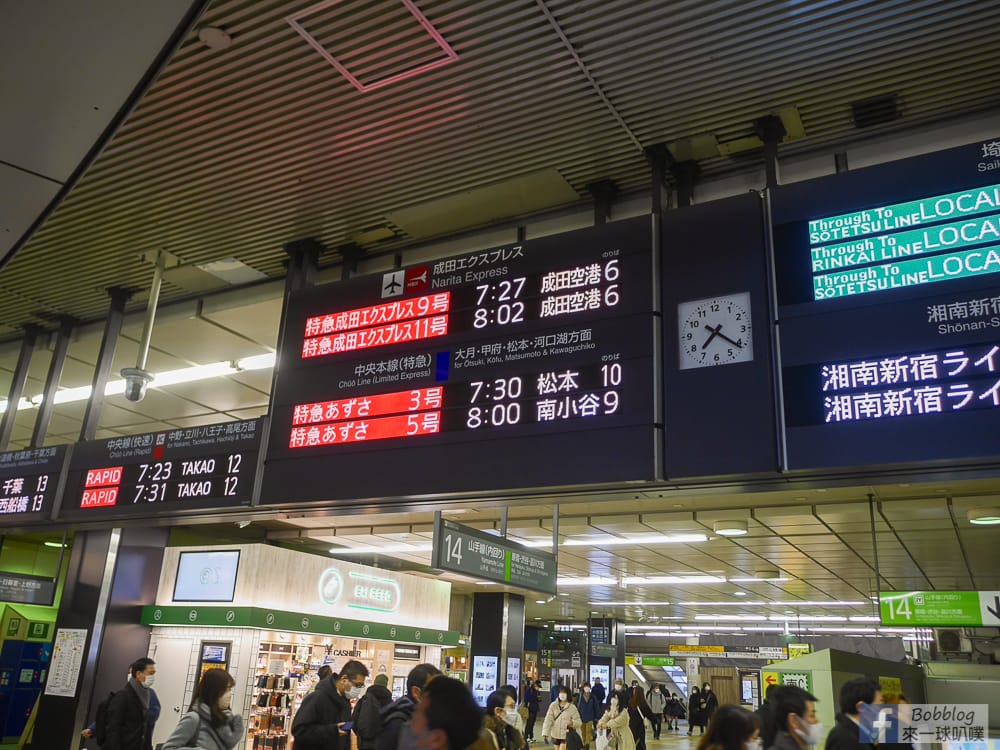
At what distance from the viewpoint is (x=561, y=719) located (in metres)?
11.8

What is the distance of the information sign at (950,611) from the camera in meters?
10.2

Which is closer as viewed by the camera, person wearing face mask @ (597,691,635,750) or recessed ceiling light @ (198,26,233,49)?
recessed ceiling light @ (198,26,233,49)

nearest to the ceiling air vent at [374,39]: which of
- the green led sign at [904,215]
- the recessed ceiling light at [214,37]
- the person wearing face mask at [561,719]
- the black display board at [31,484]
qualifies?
the recessed ceiling light at [214,37]

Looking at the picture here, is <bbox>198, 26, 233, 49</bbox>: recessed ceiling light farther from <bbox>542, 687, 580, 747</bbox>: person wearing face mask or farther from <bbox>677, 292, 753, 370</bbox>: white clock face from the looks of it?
<bbox>542, 687, 580, 747</bbox>: person wearing face mask

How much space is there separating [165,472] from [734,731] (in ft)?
14.5

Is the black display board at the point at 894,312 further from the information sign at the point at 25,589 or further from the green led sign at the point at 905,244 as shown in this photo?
the information sign at the point at 25,589

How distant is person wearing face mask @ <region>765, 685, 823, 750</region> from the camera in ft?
10.8

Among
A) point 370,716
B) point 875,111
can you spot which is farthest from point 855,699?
point 370,716

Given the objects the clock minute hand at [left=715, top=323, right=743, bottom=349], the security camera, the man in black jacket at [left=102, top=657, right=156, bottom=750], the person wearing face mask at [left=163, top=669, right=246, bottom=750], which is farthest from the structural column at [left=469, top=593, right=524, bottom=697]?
the clock minute hand at [left=715, top=323, right=743, bottom=349]

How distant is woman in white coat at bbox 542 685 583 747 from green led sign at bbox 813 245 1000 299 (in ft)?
31.4

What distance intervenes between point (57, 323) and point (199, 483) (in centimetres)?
311

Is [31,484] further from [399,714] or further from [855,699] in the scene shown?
[855,699]

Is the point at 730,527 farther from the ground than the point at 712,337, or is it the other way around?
the point at 730,527

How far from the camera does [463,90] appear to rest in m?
4.27
